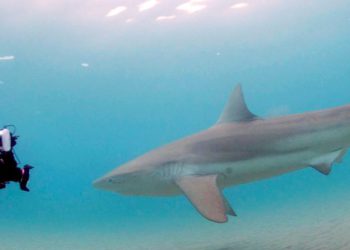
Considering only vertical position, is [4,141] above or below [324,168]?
above

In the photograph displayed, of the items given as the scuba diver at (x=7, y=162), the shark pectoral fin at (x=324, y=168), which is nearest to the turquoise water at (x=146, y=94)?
the shark pectoral fin at (x=324, y=168)

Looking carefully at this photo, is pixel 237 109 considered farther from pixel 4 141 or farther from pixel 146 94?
pixel 146 94

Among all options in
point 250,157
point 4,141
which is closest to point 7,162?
point 4,141

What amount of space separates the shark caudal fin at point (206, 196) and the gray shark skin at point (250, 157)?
0.17m

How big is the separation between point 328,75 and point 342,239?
311ft

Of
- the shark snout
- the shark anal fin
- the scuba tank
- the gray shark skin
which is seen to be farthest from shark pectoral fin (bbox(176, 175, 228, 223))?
the scuba tank

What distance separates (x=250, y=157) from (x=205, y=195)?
134 cm

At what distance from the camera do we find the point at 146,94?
2835 inches

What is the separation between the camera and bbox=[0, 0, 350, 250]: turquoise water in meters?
19.1

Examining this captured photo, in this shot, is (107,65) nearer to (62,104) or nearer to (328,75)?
(62,104)

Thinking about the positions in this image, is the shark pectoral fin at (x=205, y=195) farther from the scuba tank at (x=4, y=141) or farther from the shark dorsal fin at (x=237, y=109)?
the scuba tank at (x=4, y=141)

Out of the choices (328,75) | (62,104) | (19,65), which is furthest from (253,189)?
(19,65)

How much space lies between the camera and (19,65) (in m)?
29.9

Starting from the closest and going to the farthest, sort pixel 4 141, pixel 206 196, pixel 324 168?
pixel 4 141 → pixel 206 196 → pixel 324 168
